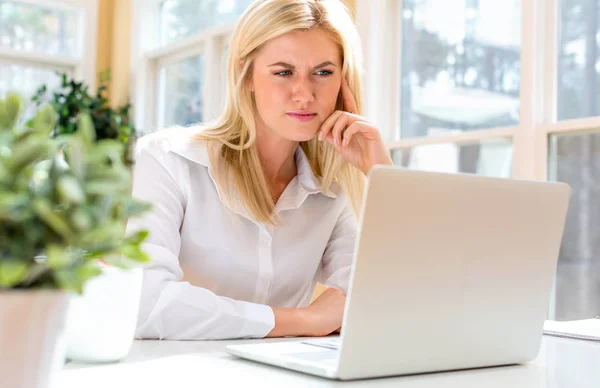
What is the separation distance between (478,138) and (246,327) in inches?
85.7

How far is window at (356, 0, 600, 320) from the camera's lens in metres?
2.97

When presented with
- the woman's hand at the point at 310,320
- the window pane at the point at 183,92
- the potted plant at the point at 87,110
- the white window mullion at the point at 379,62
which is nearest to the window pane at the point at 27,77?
the potted plant at the point at 87,110

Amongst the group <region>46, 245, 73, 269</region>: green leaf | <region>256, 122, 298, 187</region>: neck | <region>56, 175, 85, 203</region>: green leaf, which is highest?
<region>256, 122, 298, 187</region>: neck

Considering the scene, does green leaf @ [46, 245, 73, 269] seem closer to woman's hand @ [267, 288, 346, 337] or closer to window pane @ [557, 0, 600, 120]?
woman's hand @ [267, 288, 346, 337]

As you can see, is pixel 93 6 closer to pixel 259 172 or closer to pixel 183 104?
pixel 183 104

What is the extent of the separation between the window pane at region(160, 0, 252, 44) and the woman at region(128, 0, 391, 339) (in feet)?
10.7

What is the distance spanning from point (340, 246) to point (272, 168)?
0.27 m

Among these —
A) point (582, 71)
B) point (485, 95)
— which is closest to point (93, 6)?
point (485, 95)

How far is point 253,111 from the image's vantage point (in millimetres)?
1956

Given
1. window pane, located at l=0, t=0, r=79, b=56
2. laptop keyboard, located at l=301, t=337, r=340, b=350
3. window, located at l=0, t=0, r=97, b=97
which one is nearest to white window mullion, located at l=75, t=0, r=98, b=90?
window, located at l=0, t=0, r=97, b=97

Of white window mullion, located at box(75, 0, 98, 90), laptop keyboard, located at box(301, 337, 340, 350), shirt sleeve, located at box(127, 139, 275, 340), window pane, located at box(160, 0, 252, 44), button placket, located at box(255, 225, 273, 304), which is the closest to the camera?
laptop keyboard, located at box(301, 337, 340, 350)

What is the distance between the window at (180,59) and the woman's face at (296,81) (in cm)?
330

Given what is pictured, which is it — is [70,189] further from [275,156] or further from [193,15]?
[193,15]

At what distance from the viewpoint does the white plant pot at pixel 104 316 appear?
0.84m
